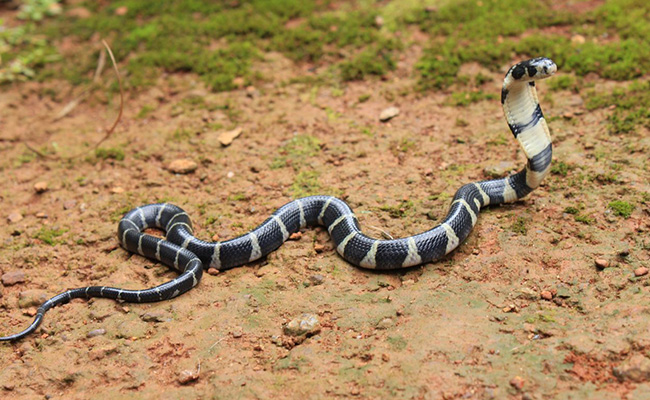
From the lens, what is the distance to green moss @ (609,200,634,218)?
6.11 metres

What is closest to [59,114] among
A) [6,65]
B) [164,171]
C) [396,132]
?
[6,65]

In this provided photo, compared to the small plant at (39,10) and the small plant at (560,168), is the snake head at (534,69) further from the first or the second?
A: the small plant at (39,10)

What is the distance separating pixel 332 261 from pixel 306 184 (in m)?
1.61

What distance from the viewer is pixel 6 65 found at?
36.4ft

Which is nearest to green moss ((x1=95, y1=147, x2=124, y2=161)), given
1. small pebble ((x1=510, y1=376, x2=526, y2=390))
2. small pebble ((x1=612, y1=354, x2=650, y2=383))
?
small pebble ((x1=510, y1=376, x2=526, y2=390))

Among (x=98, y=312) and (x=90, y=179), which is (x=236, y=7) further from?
(x=98, y=312)

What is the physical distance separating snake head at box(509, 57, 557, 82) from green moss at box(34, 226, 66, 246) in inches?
232

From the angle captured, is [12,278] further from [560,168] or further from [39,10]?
[39,10]

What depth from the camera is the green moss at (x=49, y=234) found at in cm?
710

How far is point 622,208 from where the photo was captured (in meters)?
6.15

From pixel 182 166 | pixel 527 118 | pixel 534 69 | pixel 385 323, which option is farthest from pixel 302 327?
pixel 182 166

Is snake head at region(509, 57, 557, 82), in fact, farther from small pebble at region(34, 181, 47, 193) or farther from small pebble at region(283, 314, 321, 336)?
small pebble at region(34, 181, 47, 193)

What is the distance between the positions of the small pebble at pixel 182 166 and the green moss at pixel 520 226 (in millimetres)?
4570

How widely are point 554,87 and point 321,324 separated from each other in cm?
557
